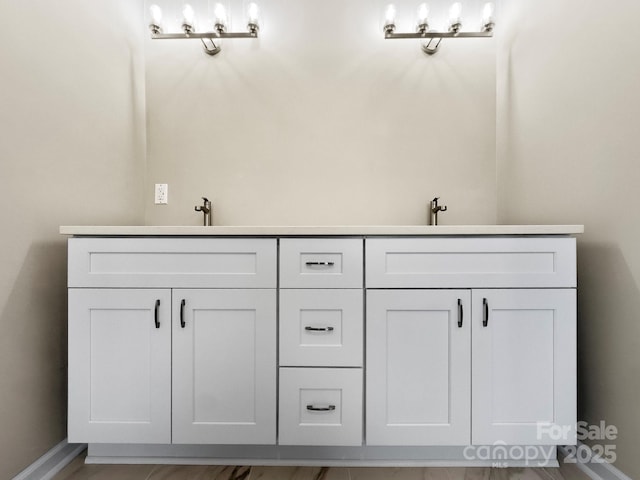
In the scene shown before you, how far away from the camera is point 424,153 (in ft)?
5.64

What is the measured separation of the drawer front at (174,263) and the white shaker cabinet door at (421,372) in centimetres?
45

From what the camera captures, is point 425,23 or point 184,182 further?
point 184,182

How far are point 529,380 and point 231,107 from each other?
178 centimetres

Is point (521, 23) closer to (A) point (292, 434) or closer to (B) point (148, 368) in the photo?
(A) point (292, 434)

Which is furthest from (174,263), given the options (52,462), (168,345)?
(52,462)

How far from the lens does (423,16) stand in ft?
5.30

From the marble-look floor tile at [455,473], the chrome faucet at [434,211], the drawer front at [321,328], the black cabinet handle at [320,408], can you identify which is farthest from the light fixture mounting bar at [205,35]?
Answer: the marble-look floor tile at [455,473]

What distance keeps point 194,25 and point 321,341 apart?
1.64m

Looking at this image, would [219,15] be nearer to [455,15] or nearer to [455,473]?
[455,15]

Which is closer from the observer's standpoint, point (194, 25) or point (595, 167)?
point (595, 167)

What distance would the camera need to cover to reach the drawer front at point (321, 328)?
1.16m

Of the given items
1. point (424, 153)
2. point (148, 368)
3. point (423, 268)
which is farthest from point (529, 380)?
point (148, 368)

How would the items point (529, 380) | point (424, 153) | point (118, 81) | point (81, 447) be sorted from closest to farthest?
1. point (529, 380)
2. point (81, 447)
3. point (118, 81)
4. point (424, 153)

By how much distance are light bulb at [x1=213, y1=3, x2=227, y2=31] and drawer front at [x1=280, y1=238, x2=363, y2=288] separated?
1.21 meters
